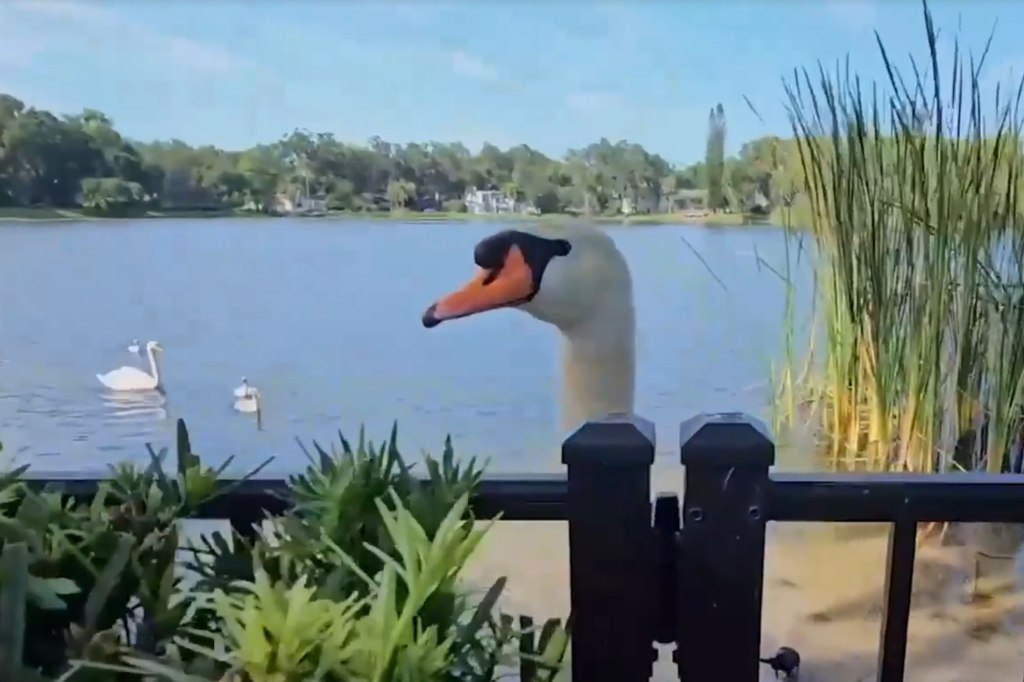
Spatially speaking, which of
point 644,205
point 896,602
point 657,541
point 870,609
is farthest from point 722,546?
point 644,205

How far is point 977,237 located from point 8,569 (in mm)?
1791

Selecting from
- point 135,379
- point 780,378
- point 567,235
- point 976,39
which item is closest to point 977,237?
point 976,39

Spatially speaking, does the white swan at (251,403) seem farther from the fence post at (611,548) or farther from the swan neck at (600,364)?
the fence post at (611,548)

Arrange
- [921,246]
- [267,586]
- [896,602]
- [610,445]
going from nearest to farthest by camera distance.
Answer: [267,586], [610,445], [896,602], [921,246]

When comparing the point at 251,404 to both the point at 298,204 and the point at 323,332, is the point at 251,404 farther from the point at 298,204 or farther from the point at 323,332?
the point at 298,204

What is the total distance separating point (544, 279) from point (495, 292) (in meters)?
0.08

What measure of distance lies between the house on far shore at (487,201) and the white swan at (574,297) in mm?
475

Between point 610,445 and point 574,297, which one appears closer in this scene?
point 610,445

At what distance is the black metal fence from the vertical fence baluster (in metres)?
0.18

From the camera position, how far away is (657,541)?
2.01 ft

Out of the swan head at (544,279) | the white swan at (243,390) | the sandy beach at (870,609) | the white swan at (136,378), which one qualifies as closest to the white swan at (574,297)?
the swan head at (544,279)

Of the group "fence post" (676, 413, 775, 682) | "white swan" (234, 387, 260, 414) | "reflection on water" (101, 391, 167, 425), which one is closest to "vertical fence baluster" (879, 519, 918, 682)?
"fence post" (676, 413, 775, 682)

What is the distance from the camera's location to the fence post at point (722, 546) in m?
0.59

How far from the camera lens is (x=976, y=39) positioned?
1.83 m
